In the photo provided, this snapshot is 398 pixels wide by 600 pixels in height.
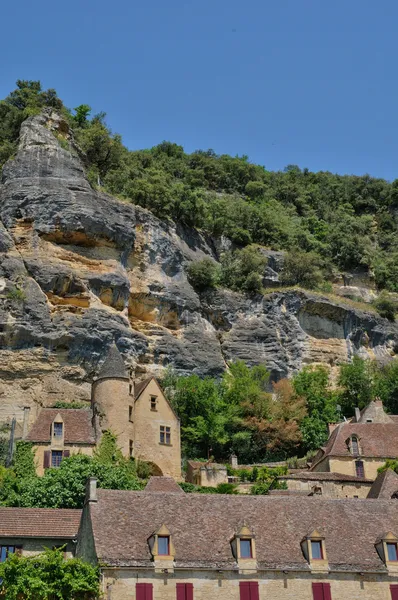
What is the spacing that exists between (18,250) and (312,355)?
26345mm

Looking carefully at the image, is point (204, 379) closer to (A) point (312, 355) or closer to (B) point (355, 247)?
(A) point (312, 355)

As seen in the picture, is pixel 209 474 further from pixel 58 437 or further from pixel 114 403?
pixel 58 437

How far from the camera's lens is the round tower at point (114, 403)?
5078cm

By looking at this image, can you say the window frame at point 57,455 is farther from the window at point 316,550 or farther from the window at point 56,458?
the window at point 316,550

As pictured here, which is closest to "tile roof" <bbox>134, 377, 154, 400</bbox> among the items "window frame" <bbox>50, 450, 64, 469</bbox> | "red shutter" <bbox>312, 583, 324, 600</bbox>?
"window frame" <bbox>50, 450, 64, 469</bbox>

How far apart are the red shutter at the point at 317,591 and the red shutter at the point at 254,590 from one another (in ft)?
7.18

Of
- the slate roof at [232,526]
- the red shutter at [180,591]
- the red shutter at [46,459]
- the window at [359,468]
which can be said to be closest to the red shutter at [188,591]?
the red shutter at [180,591]

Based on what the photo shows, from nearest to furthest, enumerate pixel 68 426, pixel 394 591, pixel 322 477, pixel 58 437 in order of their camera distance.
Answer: pixel 394 591 < pixel 58 437 < pixel 322 477 < pixel 68 426

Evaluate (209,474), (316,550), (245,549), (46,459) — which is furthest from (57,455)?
(316,550)

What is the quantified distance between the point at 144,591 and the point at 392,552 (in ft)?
Result: 32.6

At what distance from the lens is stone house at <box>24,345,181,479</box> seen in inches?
1923

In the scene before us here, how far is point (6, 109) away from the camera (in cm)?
7775

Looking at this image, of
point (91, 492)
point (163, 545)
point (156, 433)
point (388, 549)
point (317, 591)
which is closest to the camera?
point (163, 545)

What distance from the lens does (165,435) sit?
5422 cm
